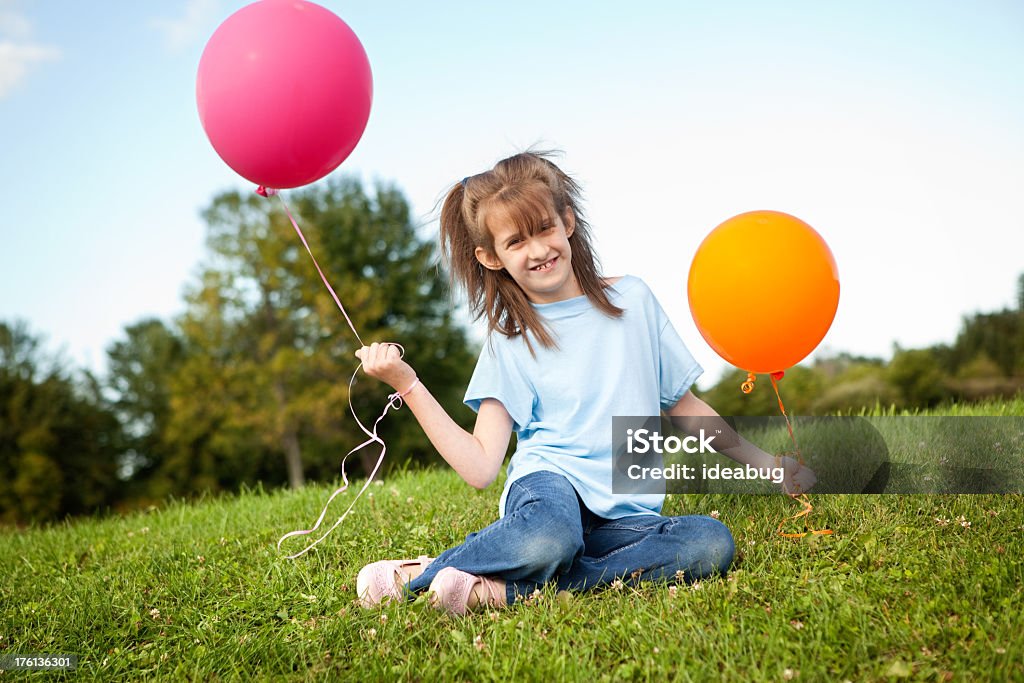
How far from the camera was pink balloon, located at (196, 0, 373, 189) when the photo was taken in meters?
2.55

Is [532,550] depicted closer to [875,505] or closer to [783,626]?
[783,626]

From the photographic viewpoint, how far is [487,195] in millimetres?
2740

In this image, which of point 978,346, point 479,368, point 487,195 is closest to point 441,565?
point 479,368

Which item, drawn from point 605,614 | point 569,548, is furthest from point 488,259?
point 605,614

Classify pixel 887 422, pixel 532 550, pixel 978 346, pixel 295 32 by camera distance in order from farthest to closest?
1. pixel 978 346
2. pixel 887 422
3. pixel 295 32
4. pixel 532 550

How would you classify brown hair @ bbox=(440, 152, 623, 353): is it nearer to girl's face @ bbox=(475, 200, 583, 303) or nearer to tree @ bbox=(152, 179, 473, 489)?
girl's face @ bbox=(475, 200, 583, 303)

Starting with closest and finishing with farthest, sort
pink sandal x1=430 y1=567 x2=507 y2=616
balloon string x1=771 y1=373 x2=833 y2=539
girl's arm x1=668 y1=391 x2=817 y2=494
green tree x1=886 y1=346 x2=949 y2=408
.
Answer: pink sandal x1=430 y1=567 x2=507 y2=616, balloon string x1=771 y1=373 x2=833 y2=539, girl's arm x1=668 y1=391 x2=817 y2=494, green tree x1=886 y1=346 x2=949 y2=408

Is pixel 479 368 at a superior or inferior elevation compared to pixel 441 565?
superior

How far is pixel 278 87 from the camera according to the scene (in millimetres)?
2541

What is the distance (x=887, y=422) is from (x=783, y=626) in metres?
2.25

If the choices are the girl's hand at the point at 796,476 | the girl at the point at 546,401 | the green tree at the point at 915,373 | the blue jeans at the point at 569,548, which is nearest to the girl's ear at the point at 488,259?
the girl at the point at 546,401

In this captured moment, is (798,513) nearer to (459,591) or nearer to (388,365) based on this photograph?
(459,591)

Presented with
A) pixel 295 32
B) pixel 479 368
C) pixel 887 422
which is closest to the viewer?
pixel 295 32

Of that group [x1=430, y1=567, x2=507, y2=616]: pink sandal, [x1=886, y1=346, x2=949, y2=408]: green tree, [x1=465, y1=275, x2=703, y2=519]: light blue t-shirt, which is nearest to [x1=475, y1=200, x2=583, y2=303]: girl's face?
[x1=465, y1=275, x2=703, y2=519]: light blue t-shirt
